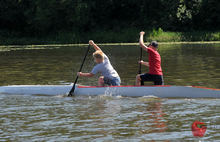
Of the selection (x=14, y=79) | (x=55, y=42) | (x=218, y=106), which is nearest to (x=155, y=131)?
(x=218, y=106)

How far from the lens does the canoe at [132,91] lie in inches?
353

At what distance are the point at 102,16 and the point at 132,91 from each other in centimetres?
4175

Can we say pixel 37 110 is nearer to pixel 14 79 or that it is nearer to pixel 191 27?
pixel 14 79

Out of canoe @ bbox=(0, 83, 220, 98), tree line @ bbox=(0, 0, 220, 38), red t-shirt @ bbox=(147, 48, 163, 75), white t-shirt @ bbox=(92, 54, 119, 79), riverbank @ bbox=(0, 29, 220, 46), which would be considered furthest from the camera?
tree line @ bbox=(0, 0, 220, 38)

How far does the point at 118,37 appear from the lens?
4025 cm

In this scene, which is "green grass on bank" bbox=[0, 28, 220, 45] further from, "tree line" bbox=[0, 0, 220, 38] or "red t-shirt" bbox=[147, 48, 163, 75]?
"red t-shirt" bbox=[147, 48, 163, 75]

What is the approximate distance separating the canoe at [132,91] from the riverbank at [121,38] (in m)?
29.6

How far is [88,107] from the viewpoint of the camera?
8305 mm

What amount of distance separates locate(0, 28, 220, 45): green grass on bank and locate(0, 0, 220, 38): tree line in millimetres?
2754

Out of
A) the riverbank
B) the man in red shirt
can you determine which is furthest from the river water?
the riverbank

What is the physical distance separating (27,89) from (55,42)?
31488 mm

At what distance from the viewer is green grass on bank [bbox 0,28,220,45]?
39.4m

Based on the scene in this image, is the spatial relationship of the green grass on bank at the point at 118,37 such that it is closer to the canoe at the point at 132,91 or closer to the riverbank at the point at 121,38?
the riverbank at the point at 121,38

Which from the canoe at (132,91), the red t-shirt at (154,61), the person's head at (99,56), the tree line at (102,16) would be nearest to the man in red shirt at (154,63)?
the red t-shirt at (154,61)
